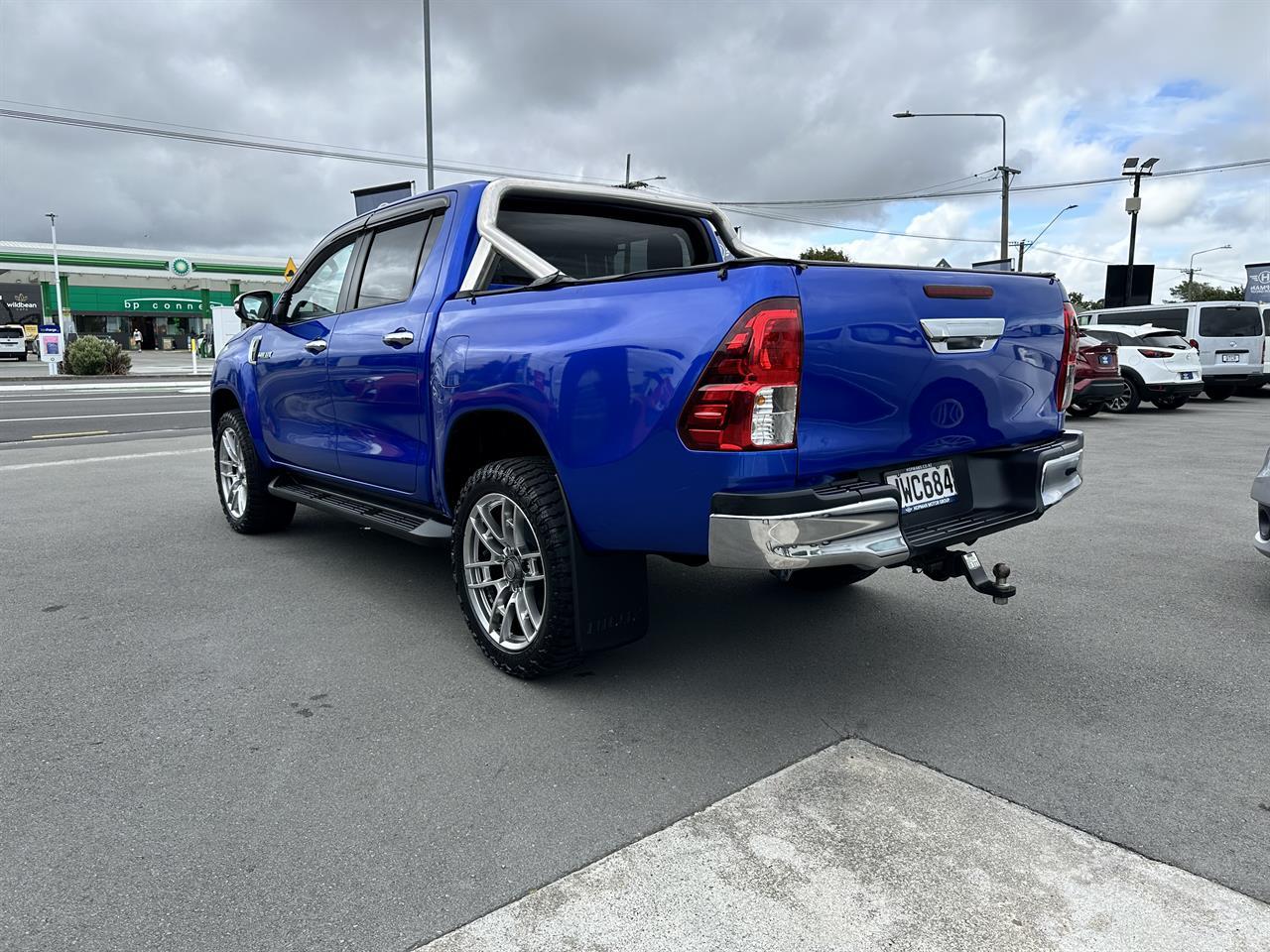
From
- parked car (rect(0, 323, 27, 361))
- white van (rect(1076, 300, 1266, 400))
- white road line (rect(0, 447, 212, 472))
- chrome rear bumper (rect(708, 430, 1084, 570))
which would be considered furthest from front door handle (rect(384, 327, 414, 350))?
parked car (rect(0, 323, 27, 361))

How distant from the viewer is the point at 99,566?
5.40 metres

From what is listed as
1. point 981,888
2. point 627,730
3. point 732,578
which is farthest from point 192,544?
point 981,888

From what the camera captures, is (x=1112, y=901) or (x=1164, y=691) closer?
(x=1112, y=901)

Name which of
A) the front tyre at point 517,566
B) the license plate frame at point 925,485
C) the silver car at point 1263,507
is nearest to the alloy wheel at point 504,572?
the front tyre at point 517,566

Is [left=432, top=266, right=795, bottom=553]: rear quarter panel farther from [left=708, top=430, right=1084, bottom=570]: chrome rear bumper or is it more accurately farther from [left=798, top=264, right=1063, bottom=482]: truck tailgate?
[left=798, top=264, right=1063, bottom=482]: truck tailgate

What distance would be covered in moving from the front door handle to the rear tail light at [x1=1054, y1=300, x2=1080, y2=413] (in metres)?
2.81

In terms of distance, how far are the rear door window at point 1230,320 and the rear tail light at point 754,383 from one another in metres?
19.3

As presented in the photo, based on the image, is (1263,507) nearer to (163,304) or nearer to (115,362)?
(115,362)

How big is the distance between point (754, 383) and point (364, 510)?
105 inches

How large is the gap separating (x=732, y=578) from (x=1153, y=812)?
2.71 metres

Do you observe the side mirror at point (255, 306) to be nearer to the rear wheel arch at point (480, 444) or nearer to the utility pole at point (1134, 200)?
the rear wheel arch at point (480, 444)

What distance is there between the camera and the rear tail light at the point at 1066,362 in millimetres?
3865

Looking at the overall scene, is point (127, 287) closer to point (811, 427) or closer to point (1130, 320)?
point (1130, 320)

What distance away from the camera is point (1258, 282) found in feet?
116
